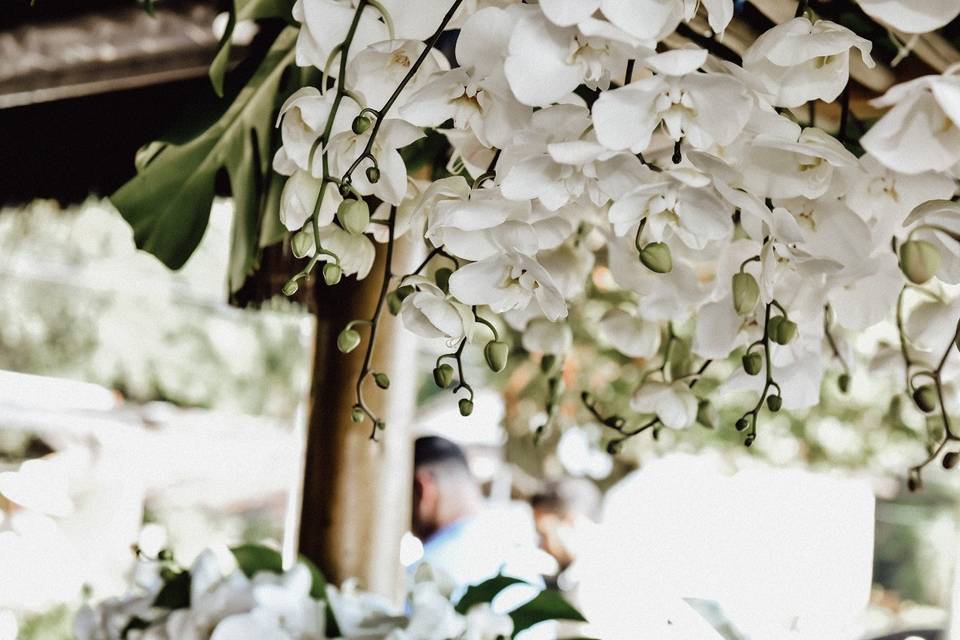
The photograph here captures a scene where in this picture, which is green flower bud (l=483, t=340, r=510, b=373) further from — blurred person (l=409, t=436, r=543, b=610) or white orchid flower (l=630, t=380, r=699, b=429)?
blurred person (l=409, t=436, r=543, b=610)

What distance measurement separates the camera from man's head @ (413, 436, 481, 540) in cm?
338

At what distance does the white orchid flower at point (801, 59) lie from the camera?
0.44 meters

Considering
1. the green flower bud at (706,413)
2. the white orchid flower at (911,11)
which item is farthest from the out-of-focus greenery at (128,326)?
the white orchid flower at (911,11)

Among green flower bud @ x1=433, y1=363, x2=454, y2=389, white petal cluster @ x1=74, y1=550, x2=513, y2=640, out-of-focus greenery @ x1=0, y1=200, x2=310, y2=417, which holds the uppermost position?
green flower bud @ x1=433, y1=363, x2=454, y2=389

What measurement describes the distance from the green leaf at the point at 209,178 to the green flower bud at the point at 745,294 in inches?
15.8

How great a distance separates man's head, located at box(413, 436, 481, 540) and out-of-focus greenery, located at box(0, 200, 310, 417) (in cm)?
159

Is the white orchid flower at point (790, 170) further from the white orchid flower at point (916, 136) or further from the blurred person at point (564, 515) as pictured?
the blurred person at point (564, 515)

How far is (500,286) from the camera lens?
52 cm

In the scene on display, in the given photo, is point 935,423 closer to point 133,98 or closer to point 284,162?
point 284,162

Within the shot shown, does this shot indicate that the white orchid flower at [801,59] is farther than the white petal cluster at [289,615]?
No

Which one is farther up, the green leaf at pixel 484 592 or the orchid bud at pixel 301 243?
the orchid bud at pixel 301 243

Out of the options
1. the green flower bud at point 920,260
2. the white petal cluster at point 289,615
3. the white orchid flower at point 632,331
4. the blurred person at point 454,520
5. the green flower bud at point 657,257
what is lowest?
the blurred person at point 454,520

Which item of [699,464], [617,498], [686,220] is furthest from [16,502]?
[686,220]

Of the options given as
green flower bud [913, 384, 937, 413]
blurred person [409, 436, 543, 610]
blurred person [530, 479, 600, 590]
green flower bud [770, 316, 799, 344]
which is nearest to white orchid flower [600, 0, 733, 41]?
green flower bud [770, 316, 799, 344]
